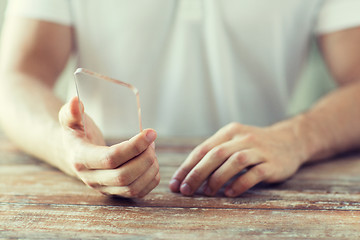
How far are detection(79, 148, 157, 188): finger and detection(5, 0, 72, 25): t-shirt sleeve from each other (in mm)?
677

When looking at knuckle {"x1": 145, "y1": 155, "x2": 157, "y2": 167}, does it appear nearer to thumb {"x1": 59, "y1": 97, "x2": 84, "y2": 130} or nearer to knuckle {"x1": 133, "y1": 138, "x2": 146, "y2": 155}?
knuckle {"x1": 133, "y1": 138, "x2": 146, "y2": 155}

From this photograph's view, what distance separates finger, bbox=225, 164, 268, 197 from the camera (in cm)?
66

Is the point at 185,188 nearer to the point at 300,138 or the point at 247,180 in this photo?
the point at 247,180

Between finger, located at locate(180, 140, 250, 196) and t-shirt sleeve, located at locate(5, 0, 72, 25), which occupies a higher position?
t-shirt sleeve, located at locate(5, 0, 72, 25)

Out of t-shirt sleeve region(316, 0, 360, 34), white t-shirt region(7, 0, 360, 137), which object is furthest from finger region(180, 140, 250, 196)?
t-shirt sleeve region(316, 0, 360, 34)

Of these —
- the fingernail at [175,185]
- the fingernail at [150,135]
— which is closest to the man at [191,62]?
the fingernail at [175,185]

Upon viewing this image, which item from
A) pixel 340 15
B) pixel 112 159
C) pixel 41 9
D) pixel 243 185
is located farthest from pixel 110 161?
pixel 340 15

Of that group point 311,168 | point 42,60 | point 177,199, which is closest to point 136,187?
point 177,199

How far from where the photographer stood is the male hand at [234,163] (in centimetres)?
67

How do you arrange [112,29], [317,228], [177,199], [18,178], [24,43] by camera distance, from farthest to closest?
[112,29], [24,43], [18,178], [177,199], [317,228]

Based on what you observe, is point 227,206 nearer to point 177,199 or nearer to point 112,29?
point 177,199

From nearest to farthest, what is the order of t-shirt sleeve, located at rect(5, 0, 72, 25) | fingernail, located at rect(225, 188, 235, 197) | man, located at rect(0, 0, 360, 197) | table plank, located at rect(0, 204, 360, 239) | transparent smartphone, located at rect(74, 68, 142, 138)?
table plank, located at rect(0, 204, 360, 239) < fingernail, located at rect(225, 188, 235, 197) < man, located at rect(0, 0, 360, 197) < t-shirt sleeve, located at rect(5, 0, 72, 25) < transparent smartphone, located at rect(74, 68, 142, 138)

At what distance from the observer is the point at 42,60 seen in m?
1.12

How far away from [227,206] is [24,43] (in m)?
0.76
